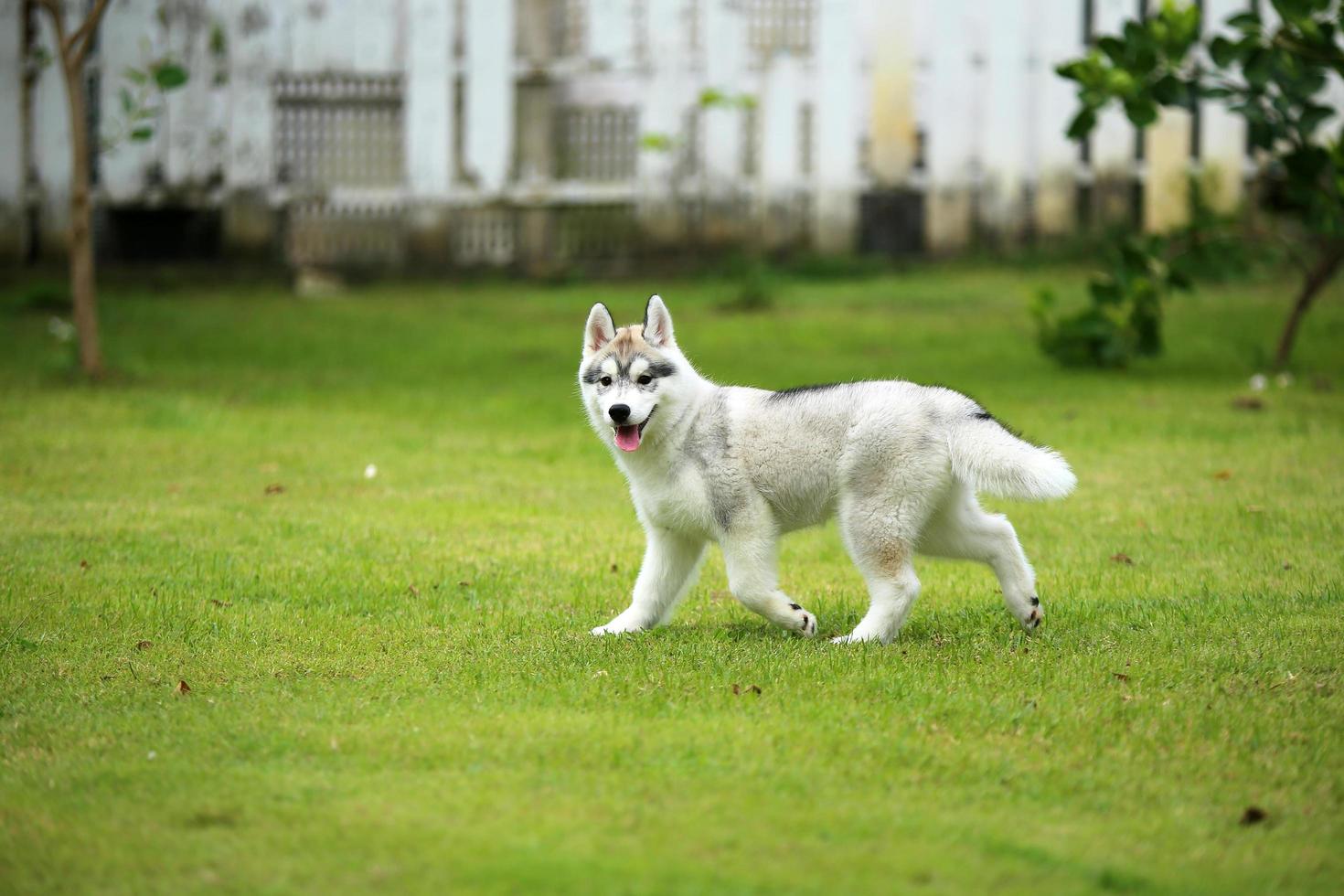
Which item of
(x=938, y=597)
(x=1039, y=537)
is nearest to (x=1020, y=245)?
(x=1039, y=537)

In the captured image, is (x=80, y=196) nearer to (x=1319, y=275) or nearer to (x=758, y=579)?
(x=758, y=579)

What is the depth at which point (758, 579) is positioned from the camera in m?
6.55

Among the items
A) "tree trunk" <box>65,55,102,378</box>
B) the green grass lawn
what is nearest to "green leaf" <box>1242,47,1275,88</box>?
the green grass lawn

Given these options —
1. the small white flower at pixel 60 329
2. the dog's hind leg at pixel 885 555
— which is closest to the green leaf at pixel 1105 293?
Answer: the dog's hind leg at pixel 885 555

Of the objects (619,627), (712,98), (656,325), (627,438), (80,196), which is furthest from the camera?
(712,98)

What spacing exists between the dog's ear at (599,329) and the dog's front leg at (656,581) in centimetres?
86

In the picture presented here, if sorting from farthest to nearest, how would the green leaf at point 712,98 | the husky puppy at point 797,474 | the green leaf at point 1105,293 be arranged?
1. the green leaf at point 712,98
2. the green leaf at point 1105,293
3. the husky puppy at point 797,474

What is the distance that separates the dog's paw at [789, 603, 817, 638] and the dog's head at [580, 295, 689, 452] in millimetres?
952

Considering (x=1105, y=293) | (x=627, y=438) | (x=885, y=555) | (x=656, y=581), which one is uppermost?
(x=1105, y=293)

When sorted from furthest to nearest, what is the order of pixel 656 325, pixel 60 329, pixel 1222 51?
pixel 60 329, pixel 1222 51, pixel 656 325

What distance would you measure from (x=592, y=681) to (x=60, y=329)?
38.5ft

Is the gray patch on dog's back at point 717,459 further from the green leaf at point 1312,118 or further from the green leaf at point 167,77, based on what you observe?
the green leaf at point 167,77

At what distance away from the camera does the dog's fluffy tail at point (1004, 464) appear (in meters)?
6.18

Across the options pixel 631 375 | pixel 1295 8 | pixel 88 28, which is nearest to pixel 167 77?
pixel 88 28
